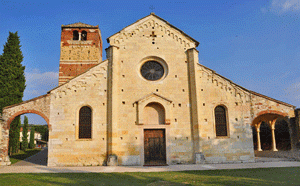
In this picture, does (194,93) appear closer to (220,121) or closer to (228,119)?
(220,121)

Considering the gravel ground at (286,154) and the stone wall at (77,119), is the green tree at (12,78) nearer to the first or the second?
the stone wall at (77,119)

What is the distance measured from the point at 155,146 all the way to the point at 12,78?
19.5 meters

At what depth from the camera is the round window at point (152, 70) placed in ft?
54.9

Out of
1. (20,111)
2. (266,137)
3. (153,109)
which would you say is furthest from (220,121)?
(20,111)

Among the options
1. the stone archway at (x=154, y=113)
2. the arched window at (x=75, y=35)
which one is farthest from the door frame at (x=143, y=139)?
the arched window at (x=75, y=35)

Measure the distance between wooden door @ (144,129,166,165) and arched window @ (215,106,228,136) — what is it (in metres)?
3.91

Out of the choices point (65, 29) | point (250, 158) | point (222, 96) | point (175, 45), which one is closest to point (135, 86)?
point (175, 45)

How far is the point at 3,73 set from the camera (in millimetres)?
24938

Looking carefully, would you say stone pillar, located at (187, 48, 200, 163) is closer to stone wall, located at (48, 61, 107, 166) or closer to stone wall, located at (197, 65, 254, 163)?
stone wall, located at (197, 65, 254, 163)

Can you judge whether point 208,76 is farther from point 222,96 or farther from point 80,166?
point 80,166

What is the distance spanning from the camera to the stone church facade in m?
15.0

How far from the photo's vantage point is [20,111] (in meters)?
15.6

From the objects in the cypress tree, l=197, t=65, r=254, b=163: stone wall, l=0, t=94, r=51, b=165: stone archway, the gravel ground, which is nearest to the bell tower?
the cypress tree

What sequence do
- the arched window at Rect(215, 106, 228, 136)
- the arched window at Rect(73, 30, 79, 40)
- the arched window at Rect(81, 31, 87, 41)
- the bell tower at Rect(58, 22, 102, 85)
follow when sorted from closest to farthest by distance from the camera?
1. the arched window at Rect(215, 106, 228, 136)
2. the bell tower at Rect(58, 22, 102, 85)
3. the arched window at Rect(73, 30, 79, 40)
4. the arched window at Rect(81, 31, 87, 41)
